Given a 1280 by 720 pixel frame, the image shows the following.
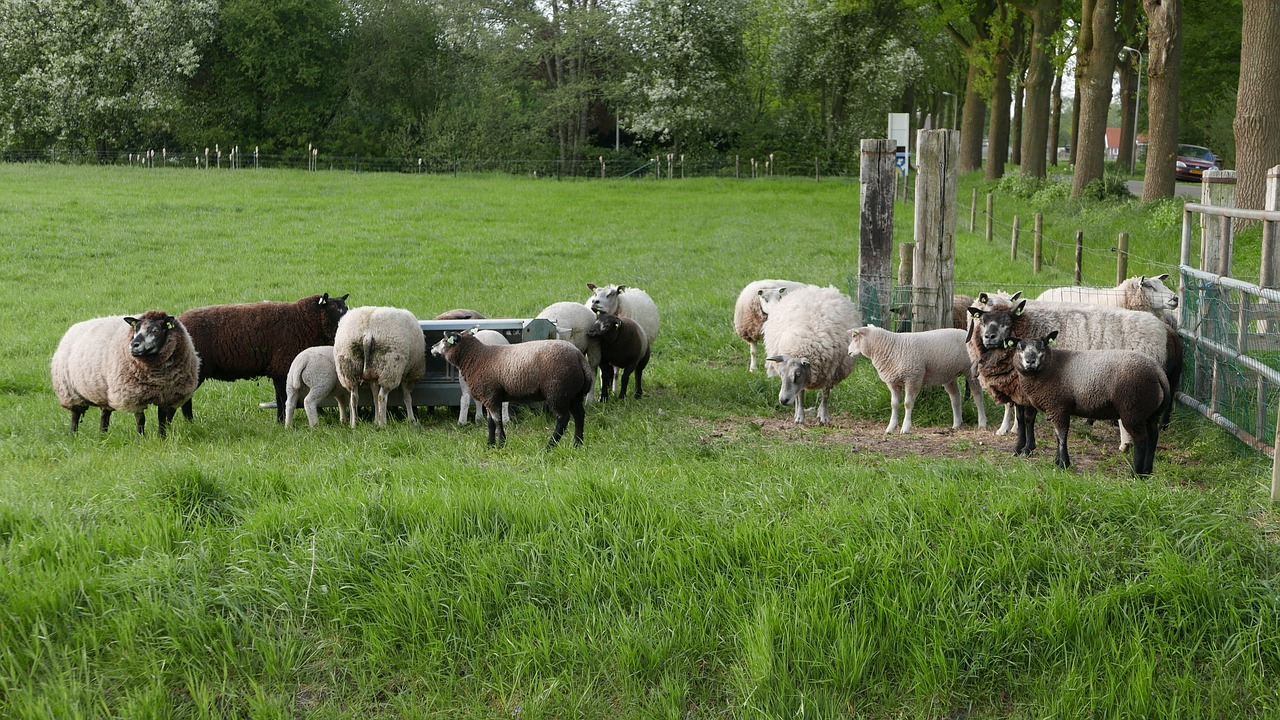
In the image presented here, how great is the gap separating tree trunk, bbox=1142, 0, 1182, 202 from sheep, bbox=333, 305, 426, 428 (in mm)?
15650

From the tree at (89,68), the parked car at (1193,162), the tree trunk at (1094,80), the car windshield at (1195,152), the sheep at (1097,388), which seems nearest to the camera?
the sheep at (1097,388)

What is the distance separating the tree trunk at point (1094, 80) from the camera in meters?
23.7

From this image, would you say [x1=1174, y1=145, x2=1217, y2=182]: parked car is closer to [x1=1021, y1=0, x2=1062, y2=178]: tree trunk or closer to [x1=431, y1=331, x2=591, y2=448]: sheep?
[x1=1021, y1=0, x2=1062, y2=178]: tree trunk

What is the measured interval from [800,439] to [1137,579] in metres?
3.53

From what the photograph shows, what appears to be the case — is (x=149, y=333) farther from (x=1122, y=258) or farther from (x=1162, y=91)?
(x=1162, y=91)

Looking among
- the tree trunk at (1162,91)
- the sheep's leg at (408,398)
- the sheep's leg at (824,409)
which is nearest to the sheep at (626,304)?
the sheep's leg at (408,398)

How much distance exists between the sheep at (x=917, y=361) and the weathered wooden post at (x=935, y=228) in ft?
2.97

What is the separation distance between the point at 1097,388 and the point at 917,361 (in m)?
2.16

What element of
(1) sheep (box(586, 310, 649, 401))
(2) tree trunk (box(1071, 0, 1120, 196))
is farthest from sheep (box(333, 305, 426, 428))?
(2) tree trunk (box(1071, 0, 1120, 196))

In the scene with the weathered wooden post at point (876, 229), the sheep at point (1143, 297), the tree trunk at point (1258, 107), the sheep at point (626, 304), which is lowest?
the sheep at point (626, 304)

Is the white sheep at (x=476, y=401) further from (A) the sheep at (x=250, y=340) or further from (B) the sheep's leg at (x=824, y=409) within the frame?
(B) the sheep's leg at (x=824, y=409)

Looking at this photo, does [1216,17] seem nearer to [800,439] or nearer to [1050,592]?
[800,439]

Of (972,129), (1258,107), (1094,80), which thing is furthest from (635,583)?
(972,129)

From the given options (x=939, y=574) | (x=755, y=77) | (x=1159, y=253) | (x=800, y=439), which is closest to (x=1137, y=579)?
(x=939, y=574)
